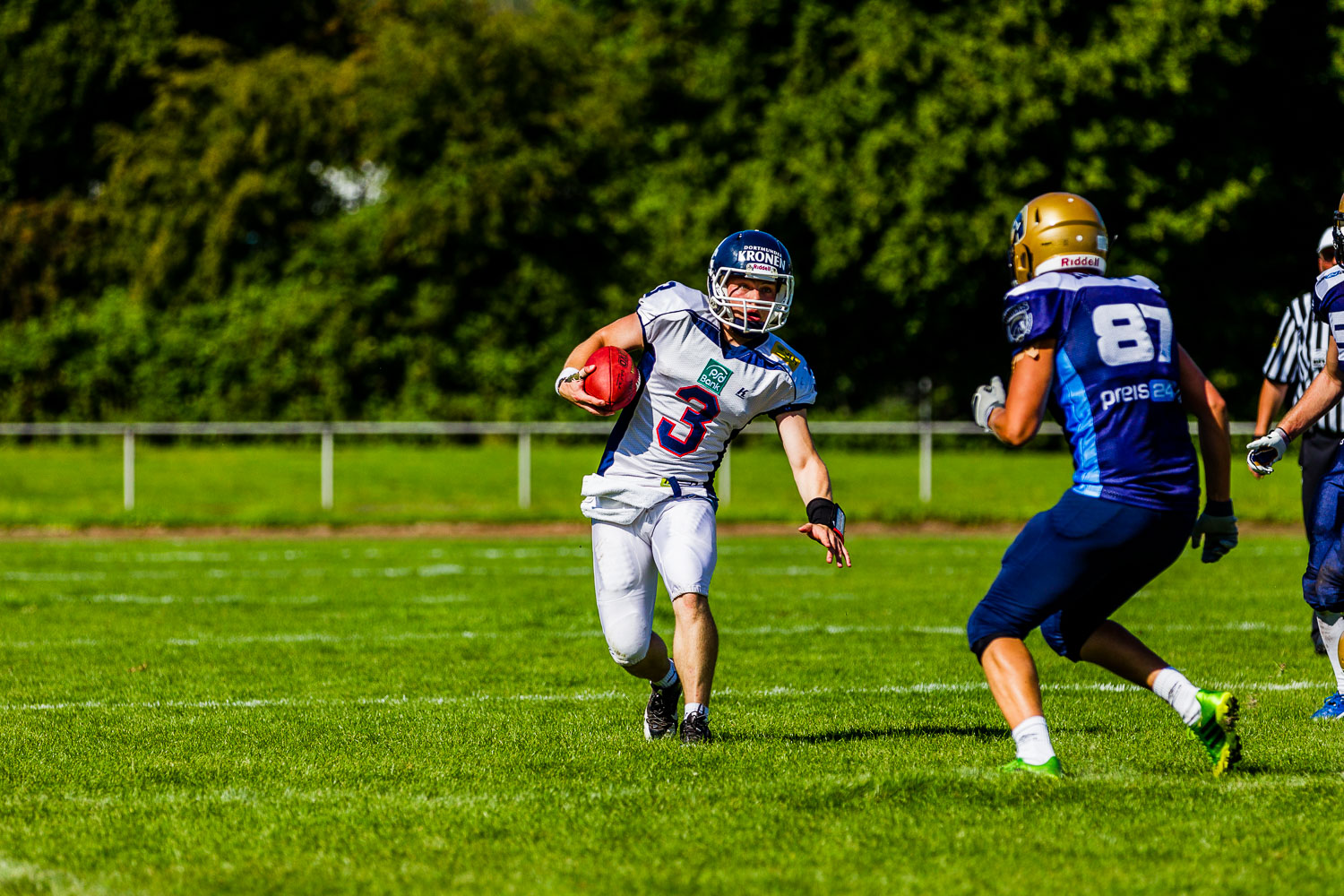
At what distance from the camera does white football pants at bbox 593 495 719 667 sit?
5680mm

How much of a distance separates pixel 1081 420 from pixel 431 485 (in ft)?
59.7

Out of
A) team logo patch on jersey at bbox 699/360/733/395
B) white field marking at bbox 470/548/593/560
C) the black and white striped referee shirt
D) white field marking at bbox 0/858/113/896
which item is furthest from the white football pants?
white field marking at bbox 470/548/593/560

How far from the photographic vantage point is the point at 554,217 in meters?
30.3

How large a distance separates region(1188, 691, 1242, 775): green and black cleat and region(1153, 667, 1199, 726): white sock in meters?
0.02

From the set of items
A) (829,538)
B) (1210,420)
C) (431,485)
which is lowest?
(431,485)

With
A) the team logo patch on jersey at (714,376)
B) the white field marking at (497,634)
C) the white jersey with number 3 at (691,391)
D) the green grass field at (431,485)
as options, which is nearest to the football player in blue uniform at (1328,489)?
the white jersey with number 3 at (691,391)

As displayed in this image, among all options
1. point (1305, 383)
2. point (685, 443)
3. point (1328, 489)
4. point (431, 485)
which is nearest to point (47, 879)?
point (685, 443)

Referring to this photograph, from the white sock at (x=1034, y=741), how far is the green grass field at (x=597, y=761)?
88 millimetres

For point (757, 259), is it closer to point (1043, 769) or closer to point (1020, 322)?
point (1020, 322)

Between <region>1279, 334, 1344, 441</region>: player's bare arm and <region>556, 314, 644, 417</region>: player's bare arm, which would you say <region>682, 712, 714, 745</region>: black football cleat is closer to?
<region>556, 314, 644, 417</region>: player's bare arm

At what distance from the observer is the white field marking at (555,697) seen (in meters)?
6.55

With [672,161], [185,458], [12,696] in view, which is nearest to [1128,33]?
[672,161]

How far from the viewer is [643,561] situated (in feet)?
19.2

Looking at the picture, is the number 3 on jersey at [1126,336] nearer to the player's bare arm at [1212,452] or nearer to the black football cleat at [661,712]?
the player's bare arm at [1212,452]
